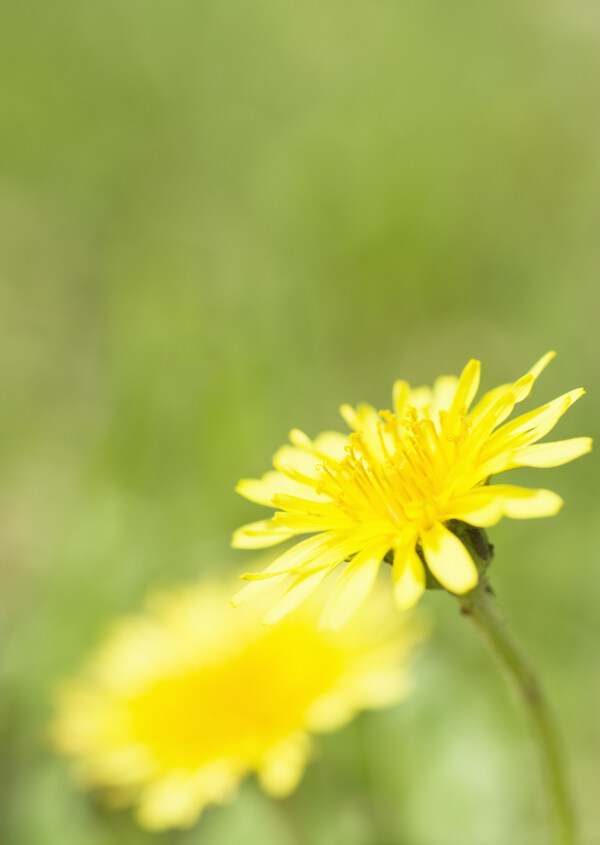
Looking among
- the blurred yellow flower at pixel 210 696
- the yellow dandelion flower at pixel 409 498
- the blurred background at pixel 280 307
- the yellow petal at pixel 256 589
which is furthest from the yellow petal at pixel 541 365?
the blurred background at pixel 280 307

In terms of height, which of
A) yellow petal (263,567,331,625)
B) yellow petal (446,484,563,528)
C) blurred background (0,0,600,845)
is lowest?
yellow petal (446,484,563,528)

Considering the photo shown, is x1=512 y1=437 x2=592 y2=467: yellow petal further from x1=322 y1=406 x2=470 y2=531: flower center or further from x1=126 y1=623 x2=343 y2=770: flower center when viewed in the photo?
x1=126 y1=623 x2=343 y2=770: flower center

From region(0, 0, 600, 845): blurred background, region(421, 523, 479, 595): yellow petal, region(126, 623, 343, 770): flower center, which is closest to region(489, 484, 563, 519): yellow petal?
region(421, 523, 479, 595): yellow petal

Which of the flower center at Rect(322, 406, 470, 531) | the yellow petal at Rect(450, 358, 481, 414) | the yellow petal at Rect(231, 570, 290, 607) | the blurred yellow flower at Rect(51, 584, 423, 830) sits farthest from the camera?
the blurred yellow flower at Rect(51, 584, 423, 830)

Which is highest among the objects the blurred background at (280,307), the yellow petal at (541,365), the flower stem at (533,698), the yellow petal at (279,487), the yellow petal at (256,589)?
the blurred background at (280,307)

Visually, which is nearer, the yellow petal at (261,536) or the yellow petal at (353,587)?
the yellow petal at (353,587)

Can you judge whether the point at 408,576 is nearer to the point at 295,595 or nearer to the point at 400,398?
the point at 295,595

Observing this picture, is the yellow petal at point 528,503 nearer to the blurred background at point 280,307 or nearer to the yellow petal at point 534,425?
the yellow petal at point 534,425
